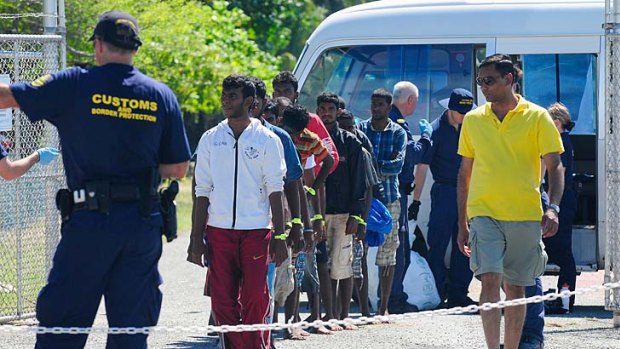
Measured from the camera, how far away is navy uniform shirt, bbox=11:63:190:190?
237 inches

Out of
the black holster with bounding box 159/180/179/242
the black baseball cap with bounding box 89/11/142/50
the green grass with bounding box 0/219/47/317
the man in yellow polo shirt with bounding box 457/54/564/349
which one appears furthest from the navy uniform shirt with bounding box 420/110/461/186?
the black baseball cap with bounding box 89/11/142/50

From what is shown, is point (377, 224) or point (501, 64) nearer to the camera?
point (501, 64)

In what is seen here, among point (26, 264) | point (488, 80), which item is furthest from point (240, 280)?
point (26, 264)

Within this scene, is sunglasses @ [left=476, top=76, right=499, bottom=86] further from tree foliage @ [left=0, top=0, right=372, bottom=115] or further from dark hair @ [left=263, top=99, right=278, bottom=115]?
tree foliage @ [left=0, top=0, right=372, bottom=115]

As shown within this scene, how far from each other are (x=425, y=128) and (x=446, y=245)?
1.07 metres

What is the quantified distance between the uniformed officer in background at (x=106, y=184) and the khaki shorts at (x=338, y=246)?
378 centimetres

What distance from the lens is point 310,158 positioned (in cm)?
926

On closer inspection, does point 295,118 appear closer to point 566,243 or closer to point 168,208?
point 168,208

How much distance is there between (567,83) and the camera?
37.4ft

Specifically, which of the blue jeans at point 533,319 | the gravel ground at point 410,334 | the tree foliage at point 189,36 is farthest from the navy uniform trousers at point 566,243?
the tree foliage at point 189,36

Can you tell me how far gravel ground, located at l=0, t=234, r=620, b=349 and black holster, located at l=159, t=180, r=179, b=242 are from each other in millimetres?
2927

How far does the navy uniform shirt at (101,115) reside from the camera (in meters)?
6.02

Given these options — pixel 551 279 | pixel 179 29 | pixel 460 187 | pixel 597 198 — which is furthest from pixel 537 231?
pixel 179 29

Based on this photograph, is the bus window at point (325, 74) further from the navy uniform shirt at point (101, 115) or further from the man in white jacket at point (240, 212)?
the navy uniform shirt at point (101, 115)
